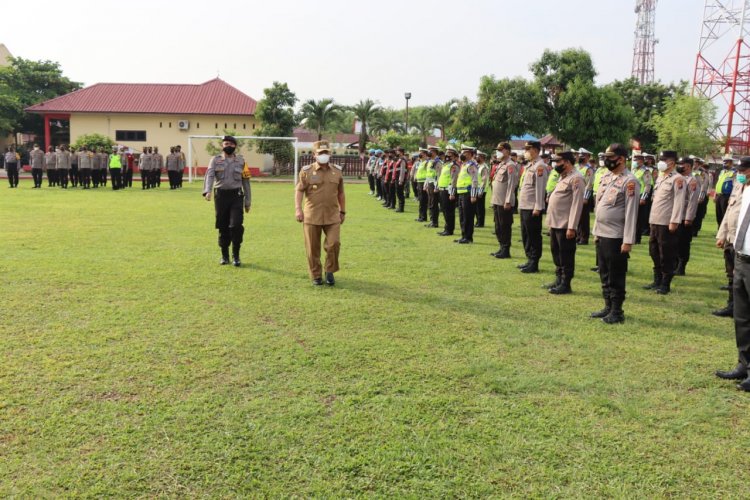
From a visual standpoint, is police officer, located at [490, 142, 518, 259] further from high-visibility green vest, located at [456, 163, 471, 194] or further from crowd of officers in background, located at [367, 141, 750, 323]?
high-visibility green vest, located at [456, 163, 471, 194]

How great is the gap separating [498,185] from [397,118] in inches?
1739

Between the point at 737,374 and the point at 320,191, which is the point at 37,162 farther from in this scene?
the point at 737,374

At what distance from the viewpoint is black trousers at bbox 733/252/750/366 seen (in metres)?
4.43

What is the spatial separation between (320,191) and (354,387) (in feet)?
11.9

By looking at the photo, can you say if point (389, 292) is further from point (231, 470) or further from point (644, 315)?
point (231, 470)

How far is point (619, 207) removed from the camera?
6152 millimetres

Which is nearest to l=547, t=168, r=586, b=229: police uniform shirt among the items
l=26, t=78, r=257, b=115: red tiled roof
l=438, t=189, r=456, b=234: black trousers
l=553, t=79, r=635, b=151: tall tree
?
l=438, t=189, r=456, b=234: black trousers

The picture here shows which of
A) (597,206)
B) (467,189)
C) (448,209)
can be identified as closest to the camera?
(597,206)

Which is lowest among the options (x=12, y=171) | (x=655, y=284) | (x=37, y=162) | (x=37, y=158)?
(x=655, y=284)

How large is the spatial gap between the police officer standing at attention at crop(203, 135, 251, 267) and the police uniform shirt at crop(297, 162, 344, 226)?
4.84 feet

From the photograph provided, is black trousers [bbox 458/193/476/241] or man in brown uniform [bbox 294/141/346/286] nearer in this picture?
man in brown uniform [bbox 294/141/346/286]

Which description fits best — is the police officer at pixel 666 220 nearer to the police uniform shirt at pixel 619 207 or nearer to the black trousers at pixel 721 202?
the police uniform shirt at pixel 619 207

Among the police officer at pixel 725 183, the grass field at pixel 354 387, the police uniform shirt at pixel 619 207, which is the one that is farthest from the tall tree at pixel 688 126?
the police uniform shirt at pixel 619 207

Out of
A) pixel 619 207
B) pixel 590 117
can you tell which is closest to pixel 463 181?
pixel 619 207
